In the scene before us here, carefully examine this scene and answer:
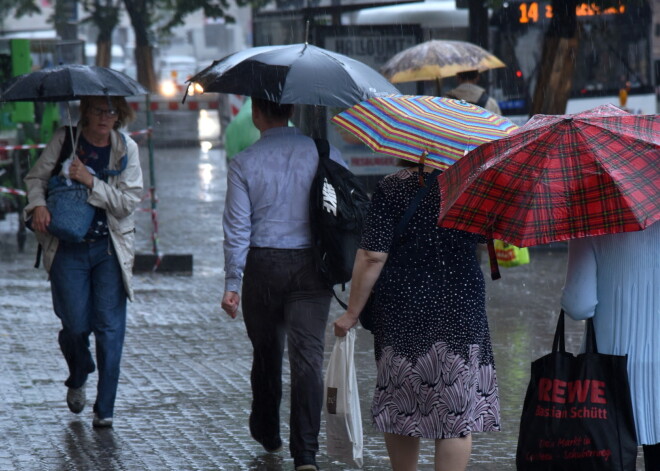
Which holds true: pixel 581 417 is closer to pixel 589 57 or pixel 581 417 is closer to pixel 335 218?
pixel 335 218

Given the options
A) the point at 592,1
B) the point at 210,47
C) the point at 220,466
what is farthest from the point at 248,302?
the point at 210,47

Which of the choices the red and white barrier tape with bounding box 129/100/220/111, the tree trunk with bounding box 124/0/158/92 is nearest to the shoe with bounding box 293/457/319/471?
the red and white barrier tape with bounding box 129/100/220/111

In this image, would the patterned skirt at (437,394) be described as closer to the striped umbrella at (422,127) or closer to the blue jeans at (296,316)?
the striped umbrella at (422,127)

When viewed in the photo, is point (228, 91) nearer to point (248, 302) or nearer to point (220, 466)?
point (248, 302)

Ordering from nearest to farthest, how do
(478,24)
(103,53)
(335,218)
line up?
(335,218), (478,24), (103,53)

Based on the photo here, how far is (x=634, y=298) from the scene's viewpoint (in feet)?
13.8

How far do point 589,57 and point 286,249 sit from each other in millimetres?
13989

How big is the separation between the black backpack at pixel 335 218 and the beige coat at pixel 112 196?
48.5 inches

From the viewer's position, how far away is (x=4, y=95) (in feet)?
21.2

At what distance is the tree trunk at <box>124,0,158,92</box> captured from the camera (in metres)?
31.6

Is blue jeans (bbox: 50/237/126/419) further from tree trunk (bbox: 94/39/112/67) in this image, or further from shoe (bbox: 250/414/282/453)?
tree trunk (bbox: 94/39/112/67)

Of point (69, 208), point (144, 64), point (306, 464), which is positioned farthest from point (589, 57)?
point (144, 64)

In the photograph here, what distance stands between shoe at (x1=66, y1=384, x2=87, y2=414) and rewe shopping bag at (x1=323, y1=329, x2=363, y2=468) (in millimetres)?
1804

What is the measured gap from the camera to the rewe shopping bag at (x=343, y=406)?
5.27 m
